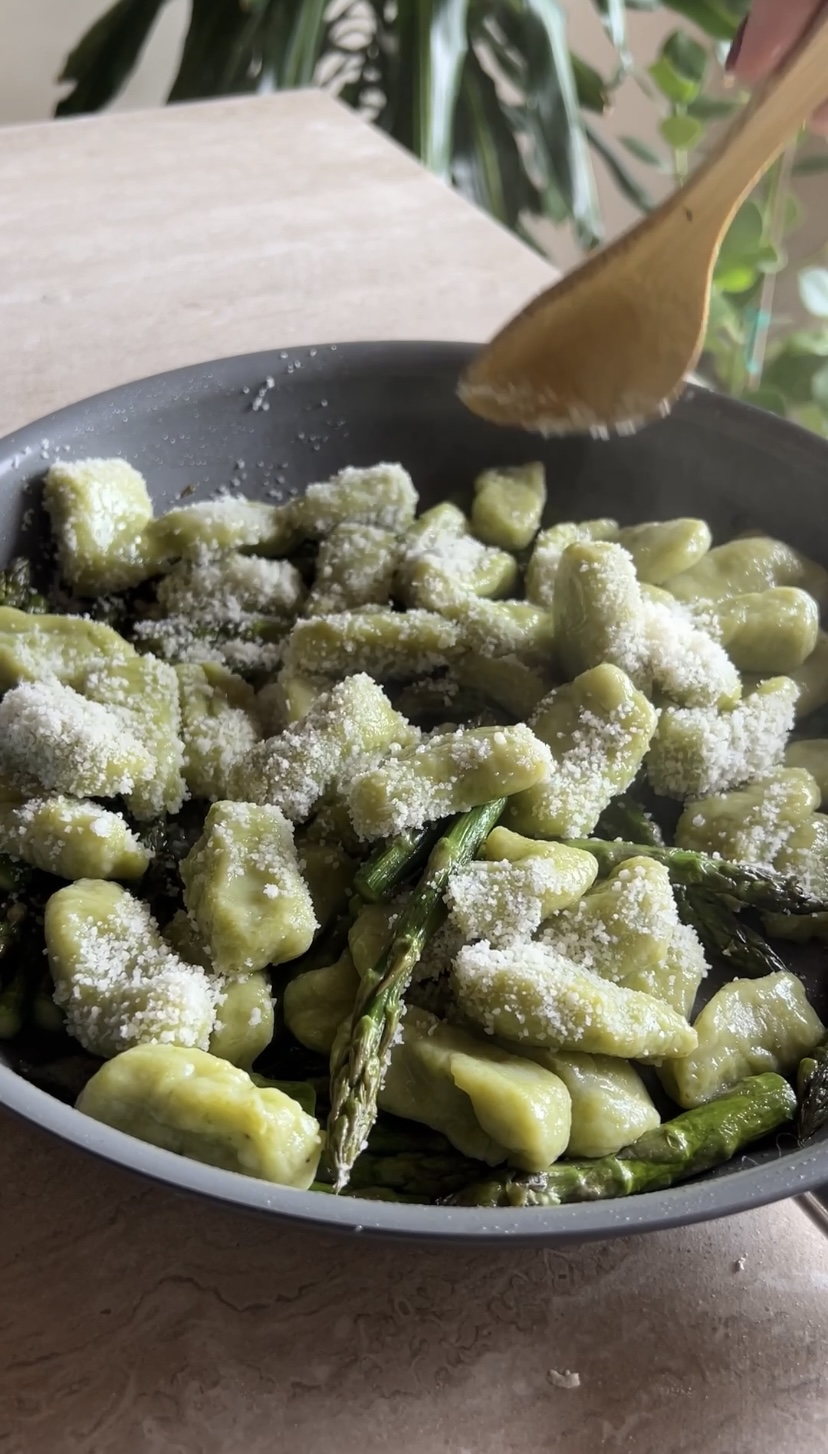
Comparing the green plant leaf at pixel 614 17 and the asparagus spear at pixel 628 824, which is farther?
the green plant leaf at pixel 614 17

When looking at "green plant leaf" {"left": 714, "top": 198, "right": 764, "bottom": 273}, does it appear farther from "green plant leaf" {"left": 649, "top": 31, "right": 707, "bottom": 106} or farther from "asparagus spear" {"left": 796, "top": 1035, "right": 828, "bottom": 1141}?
"asparagus spear" {"left": 796, "top": 1035, "right": 828, "bottom": 1141}

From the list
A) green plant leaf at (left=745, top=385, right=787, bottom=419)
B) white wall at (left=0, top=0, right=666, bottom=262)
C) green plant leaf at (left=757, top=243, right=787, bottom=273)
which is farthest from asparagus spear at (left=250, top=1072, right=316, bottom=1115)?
white wall at (left=0, top=0, right=666, bottom=262)

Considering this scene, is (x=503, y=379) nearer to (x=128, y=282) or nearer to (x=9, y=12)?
(x=128, y=282)

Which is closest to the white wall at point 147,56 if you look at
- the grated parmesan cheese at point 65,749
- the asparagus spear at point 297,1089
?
the grated parmesan cheese at point 65,749

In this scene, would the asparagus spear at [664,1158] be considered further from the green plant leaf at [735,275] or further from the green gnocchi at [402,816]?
the green plant leaf at [735,275]

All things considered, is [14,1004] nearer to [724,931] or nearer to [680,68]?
[724,931]
